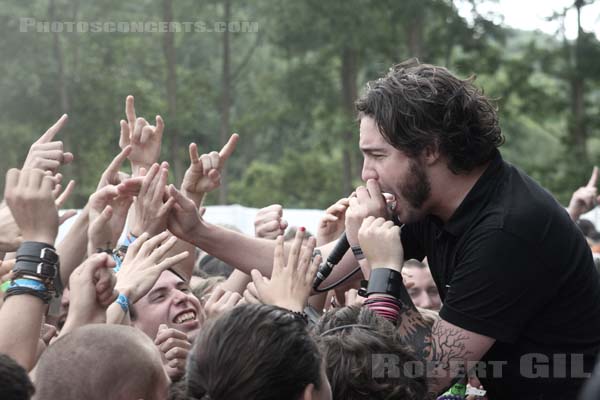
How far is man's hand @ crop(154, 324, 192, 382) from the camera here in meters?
3.40

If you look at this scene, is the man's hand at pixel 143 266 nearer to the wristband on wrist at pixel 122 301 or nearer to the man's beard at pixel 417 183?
the wristband on wrist at pixel 122 301

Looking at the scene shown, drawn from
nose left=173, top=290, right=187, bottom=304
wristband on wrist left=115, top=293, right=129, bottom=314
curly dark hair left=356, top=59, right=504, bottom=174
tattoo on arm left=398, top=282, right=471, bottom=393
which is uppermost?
curly dark hair left=356, top=59, right=504, bottom=174

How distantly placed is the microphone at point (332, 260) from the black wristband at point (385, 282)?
1.51ft

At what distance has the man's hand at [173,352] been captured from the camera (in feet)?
11.1

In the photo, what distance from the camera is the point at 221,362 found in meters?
2.34

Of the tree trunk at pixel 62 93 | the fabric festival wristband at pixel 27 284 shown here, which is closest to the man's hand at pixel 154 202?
the fabric festival wristband at pixel 27 284

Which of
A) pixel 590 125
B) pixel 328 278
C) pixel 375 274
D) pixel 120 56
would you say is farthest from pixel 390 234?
pixel 120 56

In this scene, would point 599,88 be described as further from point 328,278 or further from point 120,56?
point 328,278

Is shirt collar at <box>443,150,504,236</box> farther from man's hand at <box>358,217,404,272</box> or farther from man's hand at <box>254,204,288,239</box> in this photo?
man's hand at <box>254,204,288,239</box>

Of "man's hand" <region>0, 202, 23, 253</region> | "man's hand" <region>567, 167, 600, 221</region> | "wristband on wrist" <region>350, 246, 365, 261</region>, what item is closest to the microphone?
"wristband on wrist" <region>350, 246, 365, 261</region>

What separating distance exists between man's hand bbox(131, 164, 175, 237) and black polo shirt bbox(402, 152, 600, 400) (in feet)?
3.97

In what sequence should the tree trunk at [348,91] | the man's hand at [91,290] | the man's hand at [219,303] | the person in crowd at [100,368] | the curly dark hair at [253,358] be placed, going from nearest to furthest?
the curly dark hair at [253,358], the person in crowd at [100,368], the man's hand at [91,290], the man's hand at [219,303], the tree trunk at [348,91]

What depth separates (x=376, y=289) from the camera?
10.5 ft

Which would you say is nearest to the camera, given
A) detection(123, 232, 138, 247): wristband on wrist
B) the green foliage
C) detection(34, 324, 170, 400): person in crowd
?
detection(34, 324, 170, 400): person in crowd
